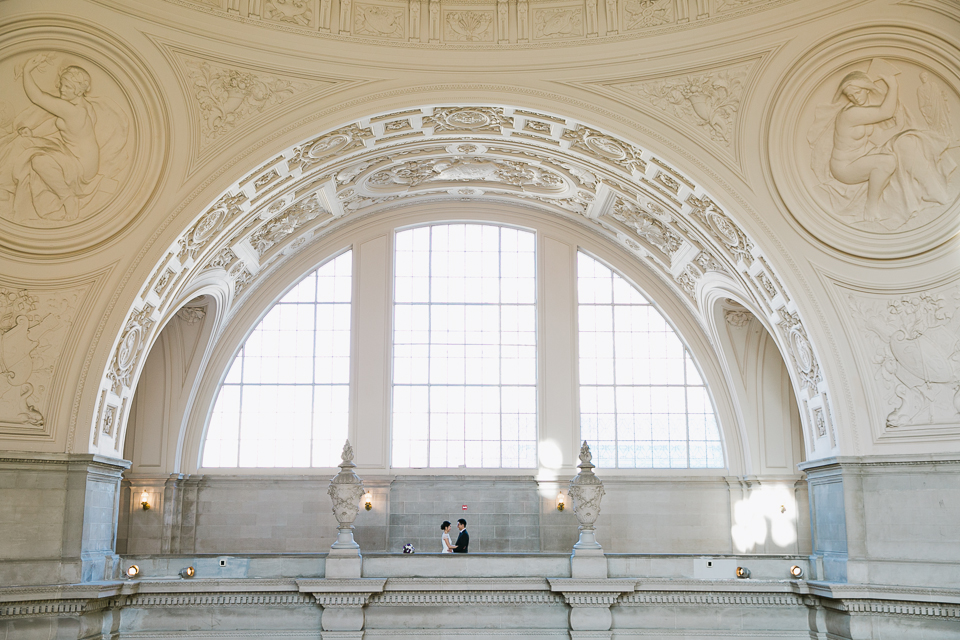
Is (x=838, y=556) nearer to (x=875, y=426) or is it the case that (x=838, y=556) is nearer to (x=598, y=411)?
(x=875, y=426)

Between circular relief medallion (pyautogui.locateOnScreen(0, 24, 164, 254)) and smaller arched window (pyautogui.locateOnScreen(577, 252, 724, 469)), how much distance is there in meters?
14.0

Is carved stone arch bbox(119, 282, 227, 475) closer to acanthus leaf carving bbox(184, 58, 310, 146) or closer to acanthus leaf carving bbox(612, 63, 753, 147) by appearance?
acanthus leaf carving bbox(184, 58, 310, 146)

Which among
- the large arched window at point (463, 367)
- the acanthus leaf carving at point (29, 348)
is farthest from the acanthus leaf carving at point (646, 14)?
the acanthus leaf carving at point (29, 348)

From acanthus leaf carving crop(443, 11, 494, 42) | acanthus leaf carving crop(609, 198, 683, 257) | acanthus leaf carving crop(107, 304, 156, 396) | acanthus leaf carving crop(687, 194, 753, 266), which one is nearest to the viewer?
acanthus leaf carving crop(107, 304, 156, 396)

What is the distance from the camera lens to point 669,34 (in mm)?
21406

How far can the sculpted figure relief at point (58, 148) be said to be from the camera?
1970cm

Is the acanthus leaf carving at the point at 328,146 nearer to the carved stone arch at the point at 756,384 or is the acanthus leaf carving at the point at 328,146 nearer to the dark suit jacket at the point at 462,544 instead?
the dark suit jacket at the point at 462,544

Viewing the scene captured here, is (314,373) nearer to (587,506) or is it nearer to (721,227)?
(587,506)

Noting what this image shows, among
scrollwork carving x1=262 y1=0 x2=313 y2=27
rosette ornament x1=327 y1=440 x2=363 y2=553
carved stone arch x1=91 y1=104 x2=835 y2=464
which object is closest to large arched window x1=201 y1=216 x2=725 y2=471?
carved stone arch x1=91 y1=104 x2=835 y2=464

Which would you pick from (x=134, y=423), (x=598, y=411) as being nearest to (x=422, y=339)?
(x=598, y=411)

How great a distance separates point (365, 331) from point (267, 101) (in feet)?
28.9

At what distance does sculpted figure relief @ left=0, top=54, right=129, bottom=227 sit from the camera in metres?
19.7

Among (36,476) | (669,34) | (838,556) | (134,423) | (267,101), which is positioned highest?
(669,34)

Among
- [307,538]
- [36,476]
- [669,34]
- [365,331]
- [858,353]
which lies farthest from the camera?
[365,331]
